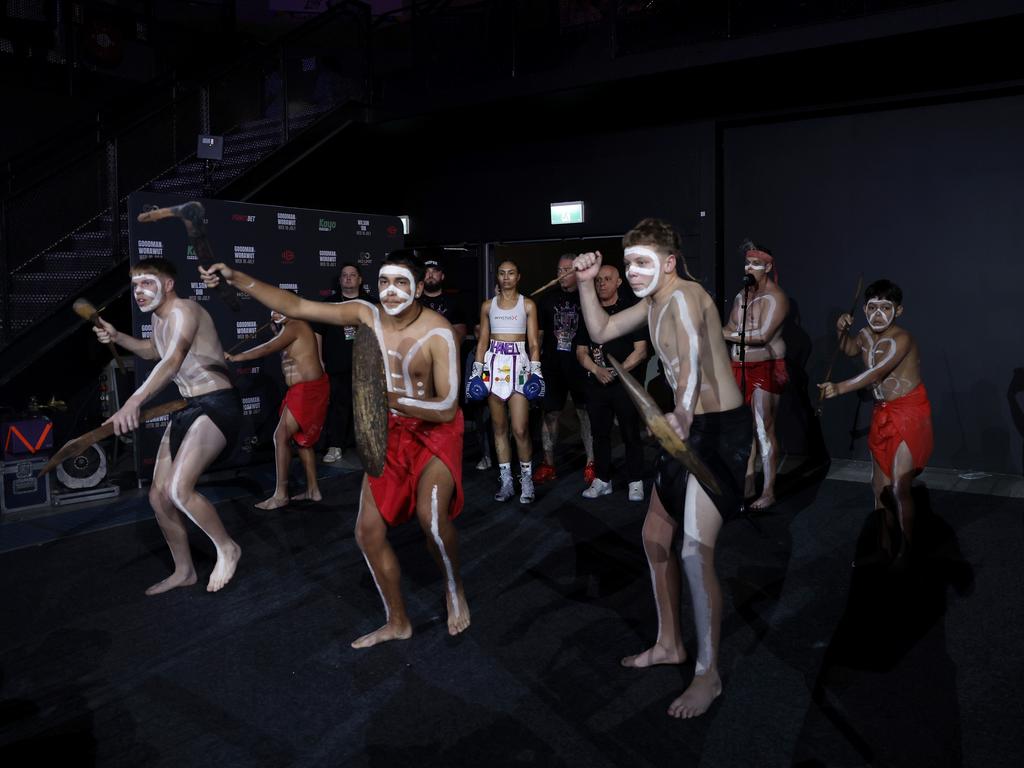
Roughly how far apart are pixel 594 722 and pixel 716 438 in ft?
3.81

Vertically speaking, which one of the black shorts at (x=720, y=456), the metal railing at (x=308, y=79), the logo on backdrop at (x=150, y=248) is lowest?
the black shorts at (x=720, y=456)

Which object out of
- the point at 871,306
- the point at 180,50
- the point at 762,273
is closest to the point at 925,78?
the point at 762,273

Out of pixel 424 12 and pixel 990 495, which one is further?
pixel 424 12

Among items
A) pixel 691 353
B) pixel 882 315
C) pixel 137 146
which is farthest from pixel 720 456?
pixel 137 146

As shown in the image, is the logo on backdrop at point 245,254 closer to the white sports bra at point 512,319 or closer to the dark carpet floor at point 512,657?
the white sports bra at point 512,319

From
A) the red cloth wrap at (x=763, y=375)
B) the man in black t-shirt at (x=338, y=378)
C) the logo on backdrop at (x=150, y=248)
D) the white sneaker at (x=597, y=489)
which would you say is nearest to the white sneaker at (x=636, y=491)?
the white sneaker at (x=597, y=489)

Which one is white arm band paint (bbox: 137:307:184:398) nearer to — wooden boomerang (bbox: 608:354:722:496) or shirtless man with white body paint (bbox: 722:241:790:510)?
wooden boomerang (bbox: 608:354:722:496)

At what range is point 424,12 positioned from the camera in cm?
909

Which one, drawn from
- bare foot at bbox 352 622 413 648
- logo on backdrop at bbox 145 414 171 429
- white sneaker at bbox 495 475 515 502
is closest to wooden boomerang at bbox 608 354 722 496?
bare foot at bbox 352 622 413 648

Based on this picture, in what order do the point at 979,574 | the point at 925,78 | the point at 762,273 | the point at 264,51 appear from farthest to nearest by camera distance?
the point at 264,51 < the point at 925,78 < the point at 762,273 < the point at 979,574

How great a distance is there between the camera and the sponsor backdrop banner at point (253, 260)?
6.85 metres

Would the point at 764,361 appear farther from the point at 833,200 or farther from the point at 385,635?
the point at 385,635

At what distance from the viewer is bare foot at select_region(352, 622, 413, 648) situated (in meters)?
3.65

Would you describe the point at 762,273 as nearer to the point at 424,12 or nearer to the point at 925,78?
the point at 925,78
